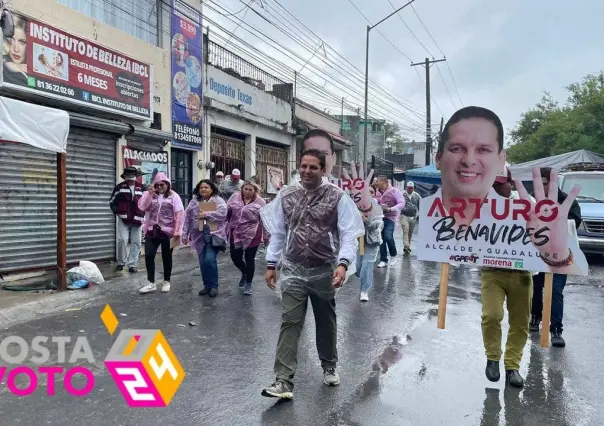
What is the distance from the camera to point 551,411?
3844 millimetres

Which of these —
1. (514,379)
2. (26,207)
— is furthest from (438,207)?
(26,207)

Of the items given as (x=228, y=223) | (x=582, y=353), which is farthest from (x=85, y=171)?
(x=582, y=353)

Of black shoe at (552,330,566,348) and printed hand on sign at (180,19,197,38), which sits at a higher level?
printed hand on sign at (180,19,197,38)

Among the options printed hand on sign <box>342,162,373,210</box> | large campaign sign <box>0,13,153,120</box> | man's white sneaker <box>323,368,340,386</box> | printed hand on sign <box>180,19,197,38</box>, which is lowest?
man's white sneaker <box>323,368,340,386</box>

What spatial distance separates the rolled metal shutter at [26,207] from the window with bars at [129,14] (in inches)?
121

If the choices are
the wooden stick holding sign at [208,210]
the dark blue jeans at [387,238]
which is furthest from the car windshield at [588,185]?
the wooden stick holding sign at [208,210]

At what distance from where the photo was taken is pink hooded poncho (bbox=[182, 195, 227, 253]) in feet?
25.1

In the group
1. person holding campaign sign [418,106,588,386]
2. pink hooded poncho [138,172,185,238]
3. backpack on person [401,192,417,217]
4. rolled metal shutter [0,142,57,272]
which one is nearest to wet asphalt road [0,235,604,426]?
person holding campaign sign [418,106,588,386]

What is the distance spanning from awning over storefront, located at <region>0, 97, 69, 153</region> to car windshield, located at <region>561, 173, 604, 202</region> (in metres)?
10.8

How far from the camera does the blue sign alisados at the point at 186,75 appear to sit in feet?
42.0

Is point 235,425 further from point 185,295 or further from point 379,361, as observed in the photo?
point 185,295

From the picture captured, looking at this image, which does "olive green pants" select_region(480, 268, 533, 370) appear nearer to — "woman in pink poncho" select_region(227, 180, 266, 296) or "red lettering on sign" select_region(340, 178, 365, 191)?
"red lettering on sign" select_region(340, 178, 365, 191)

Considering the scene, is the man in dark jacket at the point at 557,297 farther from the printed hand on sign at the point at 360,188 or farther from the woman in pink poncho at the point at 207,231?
the woman in pink poncho at the point at 207,231

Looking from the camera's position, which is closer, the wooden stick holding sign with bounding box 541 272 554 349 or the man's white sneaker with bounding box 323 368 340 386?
the man's white sneaker with bounding box 323 368 340 386
